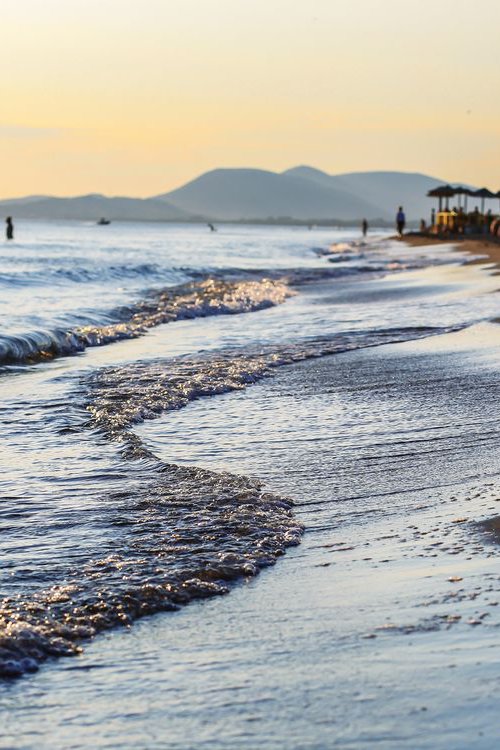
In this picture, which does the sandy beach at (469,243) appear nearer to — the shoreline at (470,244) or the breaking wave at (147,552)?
the shoreline at (470,244)

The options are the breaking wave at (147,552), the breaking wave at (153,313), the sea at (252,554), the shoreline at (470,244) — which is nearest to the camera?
the sea at (252,554)

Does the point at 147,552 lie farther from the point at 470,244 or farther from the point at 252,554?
the point at 470,244

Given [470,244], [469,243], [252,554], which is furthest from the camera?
[469,243]

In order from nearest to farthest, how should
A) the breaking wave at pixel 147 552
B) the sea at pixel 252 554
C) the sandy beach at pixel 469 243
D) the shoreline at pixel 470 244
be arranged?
the sea at pixel 252 554, the breaking wave at pixel 147 552, the shoreline at pixel 470 244, the sandy beach at pixel 469 243

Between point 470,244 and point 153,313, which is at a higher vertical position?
point 470,244

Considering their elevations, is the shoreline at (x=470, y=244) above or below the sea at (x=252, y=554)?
above

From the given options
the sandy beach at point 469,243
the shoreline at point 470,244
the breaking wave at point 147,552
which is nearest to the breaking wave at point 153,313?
the breaking wave at point 147,552

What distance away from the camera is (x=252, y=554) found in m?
4.91

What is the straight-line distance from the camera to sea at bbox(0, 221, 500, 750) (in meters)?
3.34

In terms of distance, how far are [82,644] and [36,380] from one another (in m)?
7.10

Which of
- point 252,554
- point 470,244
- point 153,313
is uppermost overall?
point 470,244

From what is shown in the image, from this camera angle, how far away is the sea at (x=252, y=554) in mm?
3336

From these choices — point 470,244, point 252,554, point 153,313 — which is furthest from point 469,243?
point 252,554

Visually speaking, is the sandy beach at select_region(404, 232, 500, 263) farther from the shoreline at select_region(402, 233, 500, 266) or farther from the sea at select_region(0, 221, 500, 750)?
the sea at select_region(0, 221, 500, 750)
